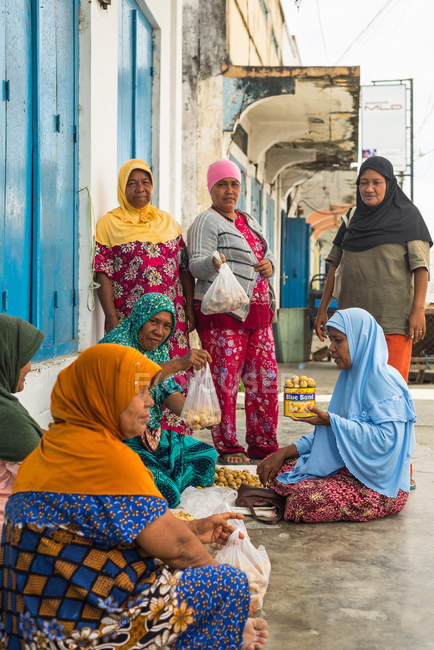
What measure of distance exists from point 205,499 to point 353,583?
1191mm

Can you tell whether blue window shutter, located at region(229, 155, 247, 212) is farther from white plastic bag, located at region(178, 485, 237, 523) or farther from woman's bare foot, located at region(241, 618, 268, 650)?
woman's bare foot, located at region(241, 618, 268, 650)

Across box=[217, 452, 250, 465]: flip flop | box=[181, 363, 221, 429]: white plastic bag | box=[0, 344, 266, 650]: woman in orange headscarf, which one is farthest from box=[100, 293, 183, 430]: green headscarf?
box=[0, 344, 266, 650]: woman in orange headscarf

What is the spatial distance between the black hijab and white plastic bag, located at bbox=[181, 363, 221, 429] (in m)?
1.38

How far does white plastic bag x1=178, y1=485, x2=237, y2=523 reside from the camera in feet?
12.2

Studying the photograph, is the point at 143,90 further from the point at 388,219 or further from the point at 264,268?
the point at 388,219

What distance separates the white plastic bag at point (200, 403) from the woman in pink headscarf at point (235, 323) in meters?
0.82

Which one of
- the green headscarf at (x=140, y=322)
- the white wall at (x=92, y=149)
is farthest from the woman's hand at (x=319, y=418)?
the white wall at (x=92, y=149)

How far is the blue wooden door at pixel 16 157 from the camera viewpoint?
3.47m

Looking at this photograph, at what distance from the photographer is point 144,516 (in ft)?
6.37

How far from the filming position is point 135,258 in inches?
Result: 178

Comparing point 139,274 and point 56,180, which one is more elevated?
point 56,180

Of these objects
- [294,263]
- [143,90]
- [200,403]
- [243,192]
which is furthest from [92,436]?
[294,263]

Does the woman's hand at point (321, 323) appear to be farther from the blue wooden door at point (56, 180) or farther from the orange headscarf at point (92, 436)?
the orange headscarf at point (92, 436)

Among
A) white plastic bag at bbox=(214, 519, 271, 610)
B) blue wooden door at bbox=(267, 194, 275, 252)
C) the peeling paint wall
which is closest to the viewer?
white plastic bag at bbox=(214, 519, 271, 610)
